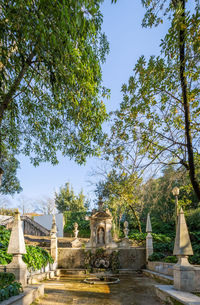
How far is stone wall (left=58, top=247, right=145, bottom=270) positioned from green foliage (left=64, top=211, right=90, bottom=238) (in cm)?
899

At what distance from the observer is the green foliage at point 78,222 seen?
2411 centimetres

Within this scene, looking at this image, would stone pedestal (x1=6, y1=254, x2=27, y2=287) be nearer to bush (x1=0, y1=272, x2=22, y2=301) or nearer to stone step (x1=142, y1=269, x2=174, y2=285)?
bush (x1=0, y1=272, x2=22, y2=301)

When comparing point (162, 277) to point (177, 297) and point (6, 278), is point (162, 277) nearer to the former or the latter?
point (177, 297)

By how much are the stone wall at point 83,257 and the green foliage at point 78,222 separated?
29.5ft

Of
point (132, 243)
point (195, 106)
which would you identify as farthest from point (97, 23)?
point (132, 243)

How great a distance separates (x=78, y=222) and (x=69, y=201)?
8.49 metres

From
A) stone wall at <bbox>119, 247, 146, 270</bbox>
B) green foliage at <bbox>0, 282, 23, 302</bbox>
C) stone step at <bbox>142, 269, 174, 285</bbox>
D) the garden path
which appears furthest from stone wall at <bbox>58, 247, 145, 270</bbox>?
green foliage at <bbox>0, 282, 23, 302</bbox>

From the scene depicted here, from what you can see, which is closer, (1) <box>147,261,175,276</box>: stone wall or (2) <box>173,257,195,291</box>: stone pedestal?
(2) <box>173,257,195,291</box>: stone pedestal

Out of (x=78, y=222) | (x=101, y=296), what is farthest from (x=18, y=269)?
(x=78, y=222)

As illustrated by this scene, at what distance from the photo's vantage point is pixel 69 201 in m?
33.3

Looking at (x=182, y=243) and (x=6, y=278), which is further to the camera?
(x=182, y=243)

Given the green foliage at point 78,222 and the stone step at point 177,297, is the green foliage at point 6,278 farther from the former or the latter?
the green foliage at point 78,222

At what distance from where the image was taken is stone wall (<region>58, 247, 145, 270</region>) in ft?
47.0

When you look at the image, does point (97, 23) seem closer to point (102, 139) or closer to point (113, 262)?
point (102, 139)
